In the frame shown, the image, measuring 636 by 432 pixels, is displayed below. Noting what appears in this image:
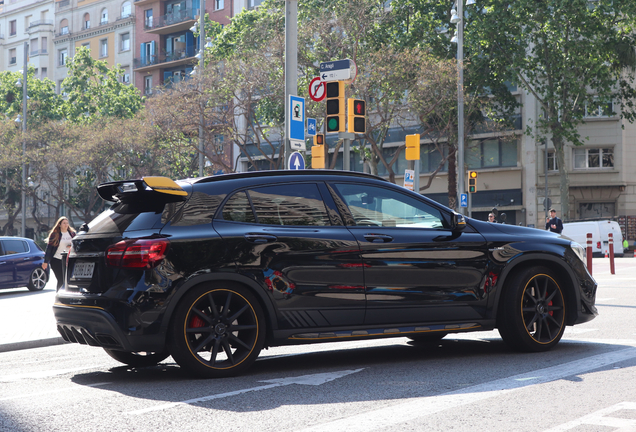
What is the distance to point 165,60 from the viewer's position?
6669cm

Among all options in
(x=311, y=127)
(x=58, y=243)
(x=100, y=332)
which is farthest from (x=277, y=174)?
(x=58, y=243)

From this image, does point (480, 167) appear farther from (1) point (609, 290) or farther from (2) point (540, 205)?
(1) point (609, 290)

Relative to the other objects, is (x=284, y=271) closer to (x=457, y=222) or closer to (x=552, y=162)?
(x=457, y=222)

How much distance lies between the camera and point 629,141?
4428cm

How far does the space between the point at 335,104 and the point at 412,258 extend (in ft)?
23.8

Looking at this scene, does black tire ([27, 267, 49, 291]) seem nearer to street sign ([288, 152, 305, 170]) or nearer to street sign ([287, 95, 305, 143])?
street sign ([287, 95, 305, 143])

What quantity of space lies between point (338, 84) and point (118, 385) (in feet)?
27.7

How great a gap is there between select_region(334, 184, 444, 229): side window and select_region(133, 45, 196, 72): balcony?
58356 mm

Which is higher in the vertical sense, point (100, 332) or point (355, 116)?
point (355, 116)

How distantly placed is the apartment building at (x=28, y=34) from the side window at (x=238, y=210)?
3016 inches

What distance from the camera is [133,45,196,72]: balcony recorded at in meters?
64.7

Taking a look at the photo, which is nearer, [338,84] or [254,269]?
[254,269]

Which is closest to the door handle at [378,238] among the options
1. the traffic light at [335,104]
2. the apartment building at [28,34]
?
the traffic light at [335,104]

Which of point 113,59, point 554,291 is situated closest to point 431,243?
point 554,291
